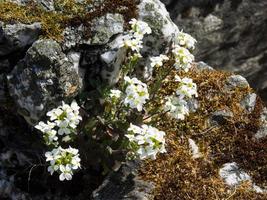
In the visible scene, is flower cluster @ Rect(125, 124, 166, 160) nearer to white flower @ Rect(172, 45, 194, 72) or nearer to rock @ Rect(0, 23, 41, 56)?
white flower @ Rect(172, 45, 194, 72)

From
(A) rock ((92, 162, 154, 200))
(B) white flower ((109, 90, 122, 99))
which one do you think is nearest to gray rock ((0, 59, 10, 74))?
(B) white flower ((109, 90, 122, 99))

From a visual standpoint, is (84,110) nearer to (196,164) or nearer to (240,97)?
(196,164)

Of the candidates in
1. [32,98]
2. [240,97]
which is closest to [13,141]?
[32,98]

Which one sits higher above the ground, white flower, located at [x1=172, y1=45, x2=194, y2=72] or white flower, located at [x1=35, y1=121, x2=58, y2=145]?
white flower, located at [x1=172, y1=45, x2=194, y2=72]

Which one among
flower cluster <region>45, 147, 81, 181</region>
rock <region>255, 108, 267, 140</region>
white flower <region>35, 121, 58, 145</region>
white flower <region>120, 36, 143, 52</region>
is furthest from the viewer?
rock <region>255, 108, 267, 140</region>

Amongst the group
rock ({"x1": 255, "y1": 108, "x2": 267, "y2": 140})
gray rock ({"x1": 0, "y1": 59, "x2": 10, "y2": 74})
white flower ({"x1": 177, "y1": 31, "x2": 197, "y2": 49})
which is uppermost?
white flower ({"x1": 177, "y1": 31, "x2": 197, "y2": 49})

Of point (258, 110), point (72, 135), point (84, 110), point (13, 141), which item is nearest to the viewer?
point (72, 135)

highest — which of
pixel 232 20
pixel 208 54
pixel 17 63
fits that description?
pixel 17 63
